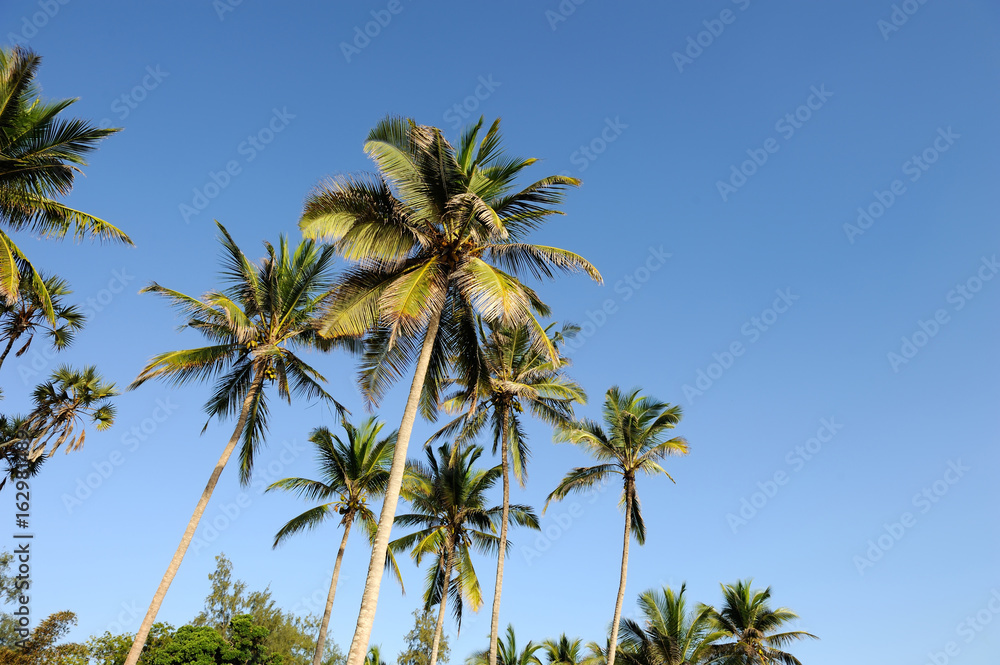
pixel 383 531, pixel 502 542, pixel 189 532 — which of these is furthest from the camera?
pixel 502 542

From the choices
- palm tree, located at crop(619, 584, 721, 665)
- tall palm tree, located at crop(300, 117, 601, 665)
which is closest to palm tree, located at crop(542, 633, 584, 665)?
palm tree, located at crop(619, 584, 721, 665)

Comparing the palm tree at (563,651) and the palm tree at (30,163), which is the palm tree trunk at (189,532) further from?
the palm tree at (563,651)

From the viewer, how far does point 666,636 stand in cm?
2864

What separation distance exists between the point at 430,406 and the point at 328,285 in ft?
16.3

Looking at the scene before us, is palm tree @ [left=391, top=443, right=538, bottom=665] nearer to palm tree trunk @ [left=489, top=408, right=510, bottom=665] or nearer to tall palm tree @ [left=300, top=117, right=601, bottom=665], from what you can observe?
palm tree trunk @ [left=489, top=408, right=510, bottom=665]

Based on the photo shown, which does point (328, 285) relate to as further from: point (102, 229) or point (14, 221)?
point (14, 221)

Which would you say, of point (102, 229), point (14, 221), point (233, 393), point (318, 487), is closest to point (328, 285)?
point (233, 393)

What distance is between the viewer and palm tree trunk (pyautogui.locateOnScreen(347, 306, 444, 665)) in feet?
32.9

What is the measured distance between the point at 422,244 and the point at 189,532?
30.4 ft

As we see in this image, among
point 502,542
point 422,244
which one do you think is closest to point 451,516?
point 502,542

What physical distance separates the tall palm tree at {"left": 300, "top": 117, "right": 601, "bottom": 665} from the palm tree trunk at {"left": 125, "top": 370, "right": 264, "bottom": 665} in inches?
187

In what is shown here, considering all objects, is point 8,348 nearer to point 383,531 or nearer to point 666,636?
point 383,531

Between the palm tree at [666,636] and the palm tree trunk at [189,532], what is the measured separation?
69.1ft

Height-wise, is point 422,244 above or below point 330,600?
above
